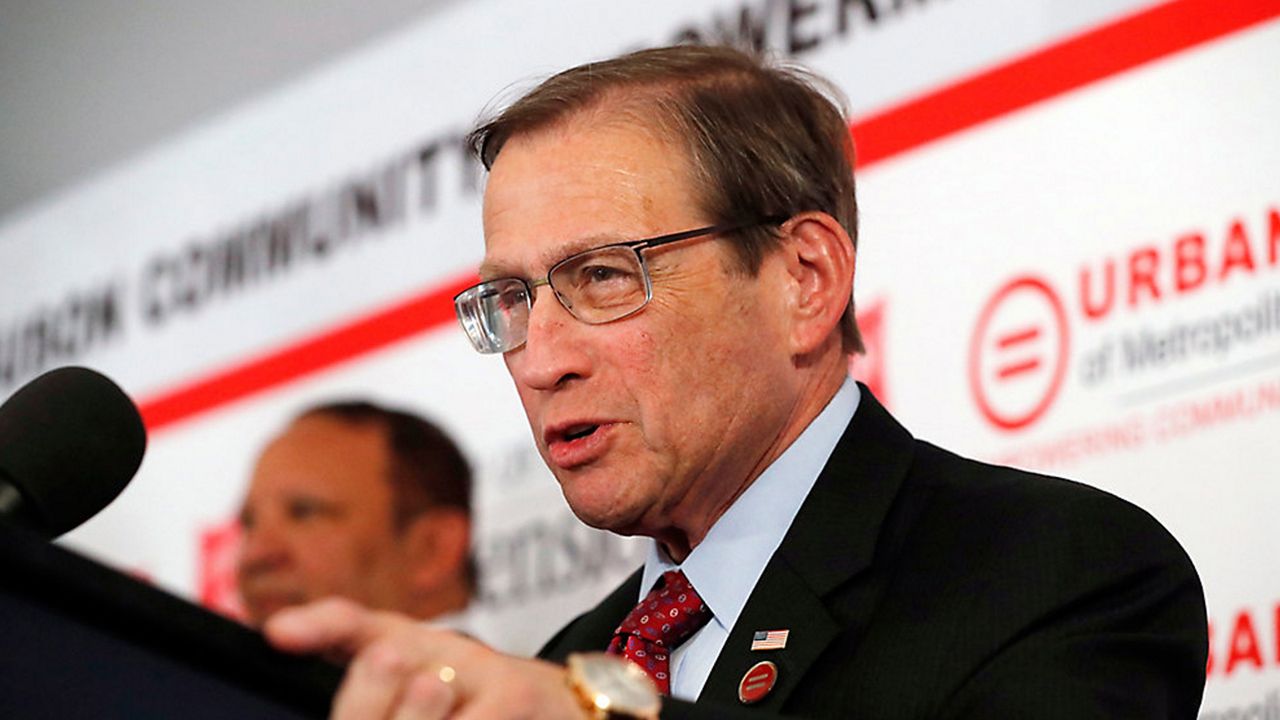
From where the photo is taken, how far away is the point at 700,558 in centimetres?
233

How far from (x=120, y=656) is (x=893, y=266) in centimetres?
227

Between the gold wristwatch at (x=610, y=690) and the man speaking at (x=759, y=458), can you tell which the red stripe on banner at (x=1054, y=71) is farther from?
the gold wristwatch at (x=610, y=690)

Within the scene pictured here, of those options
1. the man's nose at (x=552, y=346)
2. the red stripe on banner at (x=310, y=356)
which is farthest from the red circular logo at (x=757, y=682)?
the red stripe on banner at (x=310, y=356)

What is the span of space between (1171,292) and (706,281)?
2.80 ft

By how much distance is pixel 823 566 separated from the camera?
2.11m

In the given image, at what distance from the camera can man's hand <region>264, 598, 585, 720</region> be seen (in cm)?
113

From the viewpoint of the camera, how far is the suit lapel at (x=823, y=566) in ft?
6.60

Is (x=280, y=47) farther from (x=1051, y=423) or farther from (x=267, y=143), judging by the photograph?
(x=1051, y=423)

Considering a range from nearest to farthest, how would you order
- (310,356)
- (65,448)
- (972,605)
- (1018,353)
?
(65,448)
(972,605)
(1018,353)
(310,356)

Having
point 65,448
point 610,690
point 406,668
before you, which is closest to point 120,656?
point 406,668

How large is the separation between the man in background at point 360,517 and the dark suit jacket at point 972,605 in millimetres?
2113

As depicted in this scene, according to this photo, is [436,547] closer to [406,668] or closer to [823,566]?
[823,566]

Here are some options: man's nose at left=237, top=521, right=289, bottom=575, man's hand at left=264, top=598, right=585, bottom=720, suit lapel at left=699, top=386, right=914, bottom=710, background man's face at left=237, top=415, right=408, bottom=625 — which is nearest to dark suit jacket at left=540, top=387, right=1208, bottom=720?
suit lapel at left=699, top=386, right=914, bottom=710

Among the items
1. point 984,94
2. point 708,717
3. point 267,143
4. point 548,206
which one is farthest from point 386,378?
point 708,717
